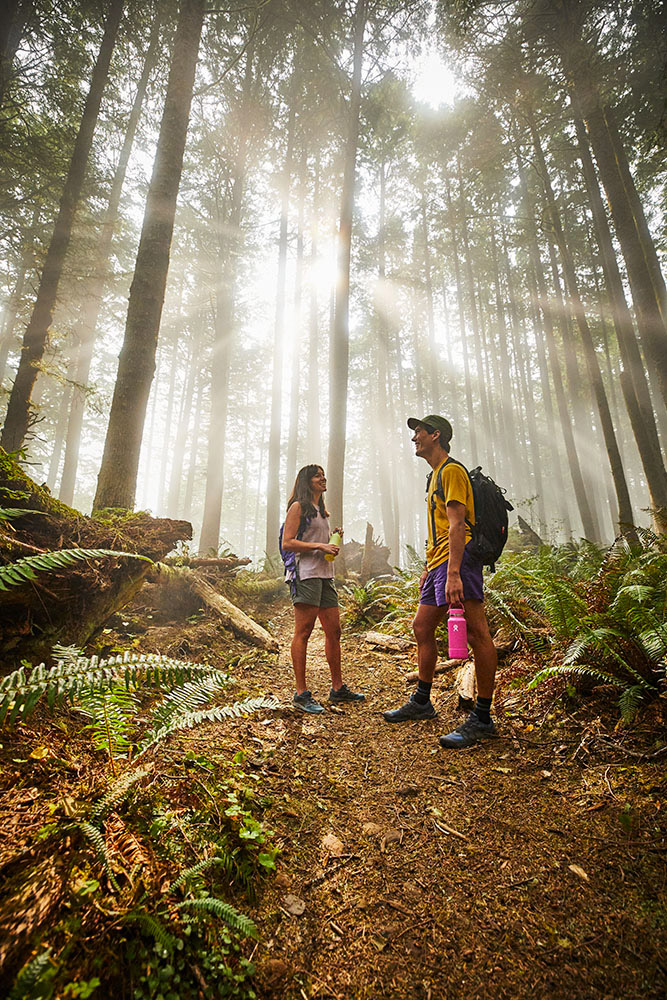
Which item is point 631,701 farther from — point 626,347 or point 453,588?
point 626,347

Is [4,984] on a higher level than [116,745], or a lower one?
lower

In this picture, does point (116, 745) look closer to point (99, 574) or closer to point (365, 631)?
point (99, 574)

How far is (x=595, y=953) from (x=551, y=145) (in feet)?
65.5

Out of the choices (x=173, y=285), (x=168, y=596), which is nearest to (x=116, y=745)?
(x=168, y=596)

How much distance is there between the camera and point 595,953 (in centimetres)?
136

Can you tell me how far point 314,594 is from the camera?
378 cm

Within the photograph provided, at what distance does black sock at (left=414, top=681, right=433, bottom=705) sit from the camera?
340 centimetres

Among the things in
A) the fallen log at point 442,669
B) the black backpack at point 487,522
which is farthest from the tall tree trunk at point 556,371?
the black backpack at point 487,522

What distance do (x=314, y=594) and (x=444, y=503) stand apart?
4.97ft

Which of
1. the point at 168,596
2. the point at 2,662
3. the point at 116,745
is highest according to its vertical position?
the point at 168,596

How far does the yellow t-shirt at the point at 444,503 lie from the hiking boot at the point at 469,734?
123 cm

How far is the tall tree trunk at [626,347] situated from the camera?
28.9ft

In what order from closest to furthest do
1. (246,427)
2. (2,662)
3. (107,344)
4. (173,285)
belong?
(2,662) < (173,285) < (107,344) < (246,427)

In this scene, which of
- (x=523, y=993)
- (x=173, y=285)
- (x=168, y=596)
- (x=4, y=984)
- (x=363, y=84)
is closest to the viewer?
(x=4, y=984)
